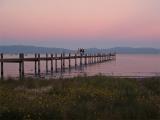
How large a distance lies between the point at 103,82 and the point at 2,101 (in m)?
8.81

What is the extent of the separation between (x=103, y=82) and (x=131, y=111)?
8676 millimetres

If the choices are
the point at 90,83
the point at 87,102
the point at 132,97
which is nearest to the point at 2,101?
the point at 87,102

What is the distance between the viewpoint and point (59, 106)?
14062mm

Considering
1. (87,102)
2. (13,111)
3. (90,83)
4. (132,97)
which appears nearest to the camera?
(13,111)

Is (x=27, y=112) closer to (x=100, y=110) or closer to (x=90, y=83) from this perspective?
(x=100, y=110)

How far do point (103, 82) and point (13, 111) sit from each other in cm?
1006

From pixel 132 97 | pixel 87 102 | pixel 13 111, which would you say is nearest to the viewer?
pixel 13 111

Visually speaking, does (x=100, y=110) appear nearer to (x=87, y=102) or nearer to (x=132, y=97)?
(x=87, y=102)

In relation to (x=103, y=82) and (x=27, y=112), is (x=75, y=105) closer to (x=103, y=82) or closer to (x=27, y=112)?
(x=27, y=112)

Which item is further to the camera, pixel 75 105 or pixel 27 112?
pixel 75 105

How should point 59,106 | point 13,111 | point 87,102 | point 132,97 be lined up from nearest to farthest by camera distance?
point 13,111, point 59,106, point 87,102, point 132,97

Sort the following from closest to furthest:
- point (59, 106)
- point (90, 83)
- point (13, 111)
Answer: point (13, 111) < point (59, 106) < point (90, 83)

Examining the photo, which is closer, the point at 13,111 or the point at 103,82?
the point at 13,111

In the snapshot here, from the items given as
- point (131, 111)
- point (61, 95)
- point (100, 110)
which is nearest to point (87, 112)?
point (100, 110)
